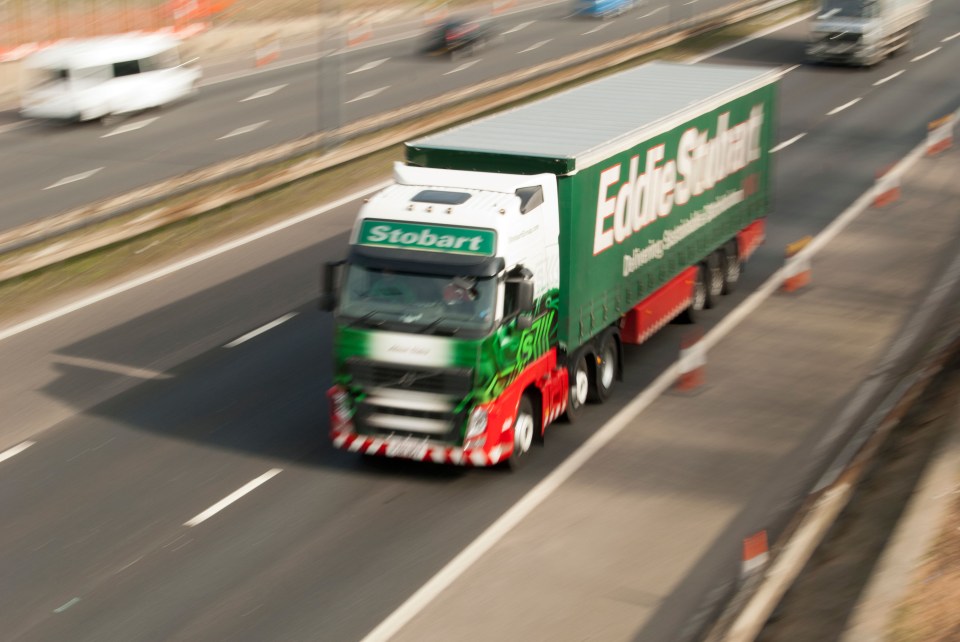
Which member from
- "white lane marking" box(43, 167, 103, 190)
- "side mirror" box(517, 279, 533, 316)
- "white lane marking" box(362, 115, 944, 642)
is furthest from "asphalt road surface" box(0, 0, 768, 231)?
"side mirror" box(517, 279, 533, 316)

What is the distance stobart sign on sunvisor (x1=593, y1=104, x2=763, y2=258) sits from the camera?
16484mm

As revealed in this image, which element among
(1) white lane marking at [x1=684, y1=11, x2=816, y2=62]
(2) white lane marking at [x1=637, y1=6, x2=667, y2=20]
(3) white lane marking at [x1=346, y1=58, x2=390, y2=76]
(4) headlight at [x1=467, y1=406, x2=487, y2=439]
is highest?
(4) headlight at [x1=467, y1=406, x2=487, y2=439]

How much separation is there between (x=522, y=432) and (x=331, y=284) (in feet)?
9.28

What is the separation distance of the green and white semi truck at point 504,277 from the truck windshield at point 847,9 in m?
27.6

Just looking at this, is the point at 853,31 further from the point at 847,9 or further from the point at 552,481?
the point at 552,481

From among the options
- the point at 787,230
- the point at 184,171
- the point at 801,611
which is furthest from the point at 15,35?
the point at 801,611

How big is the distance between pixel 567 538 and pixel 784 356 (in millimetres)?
6946

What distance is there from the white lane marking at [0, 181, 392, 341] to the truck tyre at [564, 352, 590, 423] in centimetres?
916

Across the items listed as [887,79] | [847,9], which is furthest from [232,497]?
[847,9]

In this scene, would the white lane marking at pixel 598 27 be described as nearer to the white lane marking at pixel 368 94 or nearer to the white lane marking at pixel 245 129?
the white lane marking at pixel 368 94

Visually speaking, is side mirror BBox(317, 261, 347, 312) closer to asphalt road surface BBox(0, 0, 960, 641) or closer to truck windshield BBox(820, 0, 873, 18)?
asphalt road surface BBox(0, 0, 960, 641)

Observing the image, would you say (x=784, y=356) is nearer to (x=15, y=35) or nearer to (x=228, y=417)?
(x=228, y=417)

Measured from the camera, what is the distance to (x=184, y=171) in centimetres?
3162

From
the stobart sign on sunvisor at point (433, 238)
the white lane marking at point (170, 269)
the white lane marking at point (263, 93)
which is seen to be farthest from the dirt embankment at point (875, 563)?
the white lane marking at point (263, 93)
